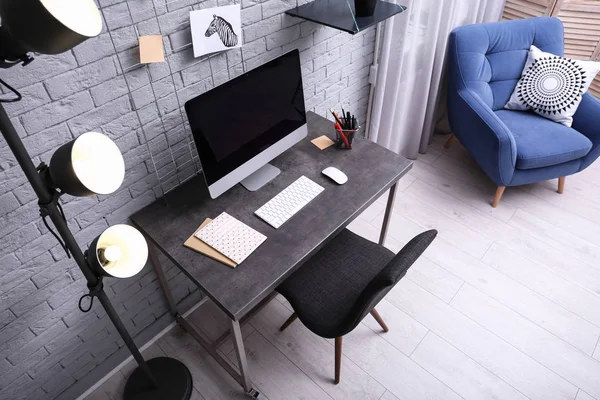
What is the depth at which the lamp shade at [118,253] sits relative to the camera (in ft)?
3.77

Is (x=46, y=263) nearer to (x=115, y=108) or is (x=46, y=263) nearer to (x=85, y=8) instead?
(x=115, y=108)

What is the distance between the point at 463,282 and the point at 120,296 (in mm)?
1638

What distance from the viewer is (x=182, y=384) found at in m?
1.77

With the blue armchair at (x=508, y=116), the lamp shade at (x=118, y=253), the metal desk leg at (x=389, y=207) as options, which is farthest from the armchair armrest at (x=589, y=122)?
the lamp shade at (x=118, y=253)

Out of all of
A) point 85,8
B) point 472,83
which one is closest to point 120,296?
point 85,8

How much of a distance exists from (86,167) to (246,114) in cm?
66

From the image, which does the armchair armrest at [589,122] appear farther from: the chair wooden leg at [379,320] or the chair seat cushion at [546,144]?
the chair wooden leg at [379,320]

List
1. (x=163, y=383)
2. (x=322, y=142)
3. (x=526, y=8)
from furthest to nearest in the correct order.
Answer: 1. (x=526, y=8)
2. (x=322, y=142)
3. (x=163, y=383)

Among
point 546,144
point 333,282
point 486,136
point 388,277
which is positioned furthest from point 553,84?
point 388,277

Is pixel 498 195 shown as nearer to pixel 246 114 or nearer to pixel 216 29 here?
pixel 246 114

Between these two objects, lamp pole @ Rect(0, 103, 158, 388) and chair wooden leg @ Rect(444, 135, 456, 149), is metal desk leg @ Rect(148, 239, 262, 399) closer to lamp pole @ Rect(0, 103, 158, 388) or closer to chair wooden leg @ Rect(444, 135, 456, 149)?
lamp pole @ Rect(0, 103, 158, 388)

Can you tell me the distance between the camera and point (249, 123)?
155cm

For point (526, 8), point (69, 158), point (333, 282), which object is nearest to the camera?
point (69, 158)

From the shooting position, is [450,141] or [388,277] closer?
[388,277]
